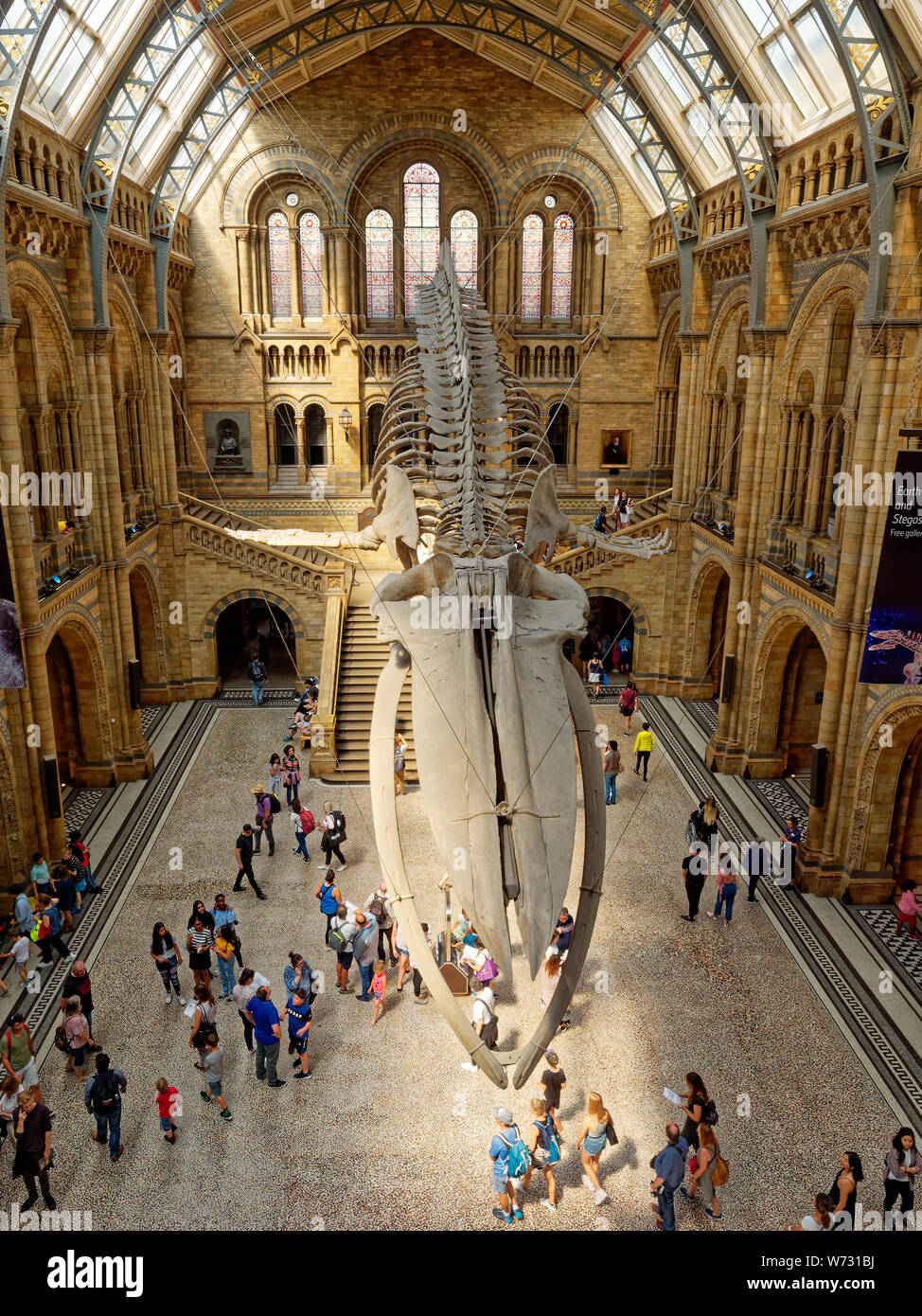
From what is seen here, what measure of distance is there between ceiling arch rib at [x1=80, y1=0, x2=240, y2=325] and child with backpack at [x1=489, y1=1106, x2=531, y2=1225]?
15492 mm

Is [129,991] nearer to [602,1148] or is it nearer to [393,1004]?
[393,1004]

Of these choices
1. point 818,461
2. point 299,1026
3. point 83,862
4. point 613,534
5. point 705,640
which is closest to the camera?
point 299,1026

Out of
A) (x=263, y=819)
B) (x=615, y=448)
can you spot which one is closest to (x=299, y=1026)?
(x=263, y=819)

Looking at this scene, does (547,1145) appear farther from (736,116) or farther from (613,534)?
(613,534)

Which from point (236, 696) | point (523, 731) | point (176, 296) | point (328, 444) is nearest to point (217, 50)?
point (176, 296)

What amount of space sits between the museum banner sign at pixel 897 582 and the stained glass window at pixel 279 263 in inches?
783

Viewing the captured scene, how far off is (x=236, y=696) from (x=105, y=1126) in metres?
15.4

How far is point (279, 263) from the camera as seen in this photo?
28.8 metres

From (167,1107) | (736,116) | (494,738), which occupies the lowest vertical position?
(167,1107)

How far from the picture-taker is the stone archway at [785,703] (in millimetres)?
19578

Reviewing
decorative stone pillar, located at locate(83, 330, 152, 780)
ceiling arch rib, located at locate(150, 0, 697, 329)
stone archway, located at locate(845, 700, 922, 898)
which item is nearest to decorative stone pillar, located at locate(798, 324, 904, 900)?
stone archway, located at locate(845, 700, 922, 898)

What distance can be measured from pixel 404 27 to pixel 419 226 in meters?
5.94

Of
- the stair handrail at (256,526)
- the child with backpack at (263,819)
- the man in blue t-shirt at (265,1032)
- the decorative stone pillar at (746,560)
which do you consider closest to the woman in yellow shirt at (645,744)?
the decorative stone pillar at (746,560)

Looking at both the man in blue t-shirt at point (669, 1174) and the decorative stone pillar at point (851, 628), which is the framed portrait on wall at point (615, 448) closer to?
the decorative stone pillar at point (851, 628)
